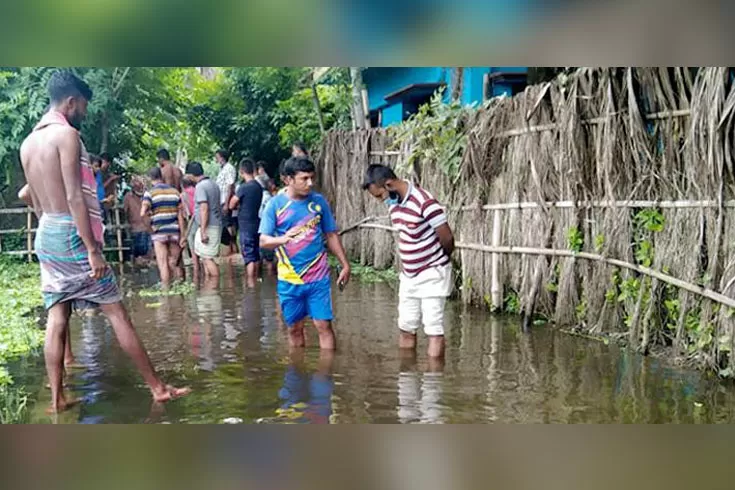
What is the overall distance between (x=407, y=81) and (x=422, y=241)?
28.1 feet

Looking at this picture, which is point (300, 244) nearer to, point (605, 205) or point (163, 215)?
point (605, 205)

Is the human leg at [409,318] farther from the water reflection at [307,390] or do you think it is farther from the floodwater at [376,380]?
the water reflection at [307,390]

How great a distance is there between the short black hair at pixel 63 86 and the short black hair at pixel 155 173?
4.65 meters

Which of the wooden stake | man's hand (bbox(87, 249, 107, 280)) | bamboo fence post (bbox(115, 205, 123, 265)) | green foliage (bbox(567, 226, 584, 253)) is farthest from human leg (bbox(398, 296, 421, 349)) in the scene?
the wooden stake

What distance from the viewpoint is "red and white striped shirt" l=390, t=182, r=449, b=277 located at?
489cm

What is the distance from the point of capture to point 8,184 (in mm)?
7395

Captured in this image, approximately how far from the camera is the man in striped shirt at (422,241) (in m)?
4.89

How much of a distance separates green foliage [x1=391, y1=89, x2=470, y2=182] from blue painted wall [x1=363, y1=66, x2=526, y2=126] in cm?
175

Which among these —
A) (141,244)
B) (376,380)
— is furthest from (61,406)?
(141,244)

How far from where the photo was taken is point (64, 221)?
3779mm

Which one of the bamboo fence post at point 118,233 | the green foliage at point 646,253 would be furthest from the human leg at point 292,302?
the bamboo fence post at point 118,233
